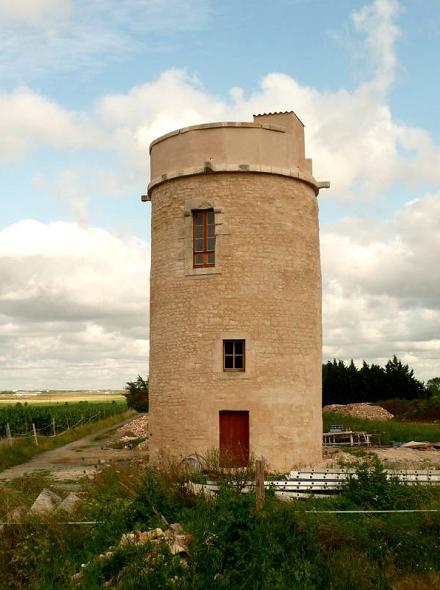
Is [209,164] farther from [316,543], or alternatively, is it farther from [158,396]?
[316,543]

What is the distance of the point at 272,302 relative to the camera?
1694cm

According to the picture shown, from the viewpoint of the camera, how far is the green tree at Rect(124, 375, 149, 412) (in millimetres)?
53812

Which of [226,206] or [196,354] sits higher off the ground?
[226,206]

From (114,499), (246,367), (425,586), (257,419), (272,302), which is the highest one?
(272,302)

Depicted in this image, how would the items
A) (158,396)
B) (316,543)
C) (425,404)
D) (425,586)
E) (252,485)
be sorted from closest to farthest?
(425,586) → (316,543) → (252,485) → (158,396) → (425,404)

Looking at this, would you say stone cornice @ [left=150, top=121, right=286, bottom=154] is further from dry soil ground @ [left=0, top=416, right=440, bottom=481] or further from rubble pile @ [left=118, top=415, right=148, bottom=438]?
rubble pile @ [left=118, top=415, right=148, bottom=438]

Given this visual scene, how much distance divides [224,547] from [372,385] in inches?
1670

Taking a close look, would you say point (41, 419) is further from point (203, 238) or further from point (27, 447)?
point (203, 238)

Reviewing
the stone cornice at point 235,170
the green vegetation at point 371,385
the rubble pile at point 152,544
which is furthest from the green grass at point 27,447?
the green vegetation at point 371,385

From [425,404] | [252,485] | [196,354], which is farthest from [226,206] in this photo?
[425,404]

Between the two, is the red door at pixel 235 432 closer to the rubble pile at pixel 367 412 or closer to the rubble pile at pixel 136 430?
the rubble pile at pixel 136 430

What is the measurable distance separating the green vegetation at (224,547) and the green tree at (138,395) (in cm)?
4220

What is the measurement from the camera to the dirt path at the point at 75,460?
18.7 m

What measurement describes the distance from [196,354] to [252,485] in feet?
19.3
